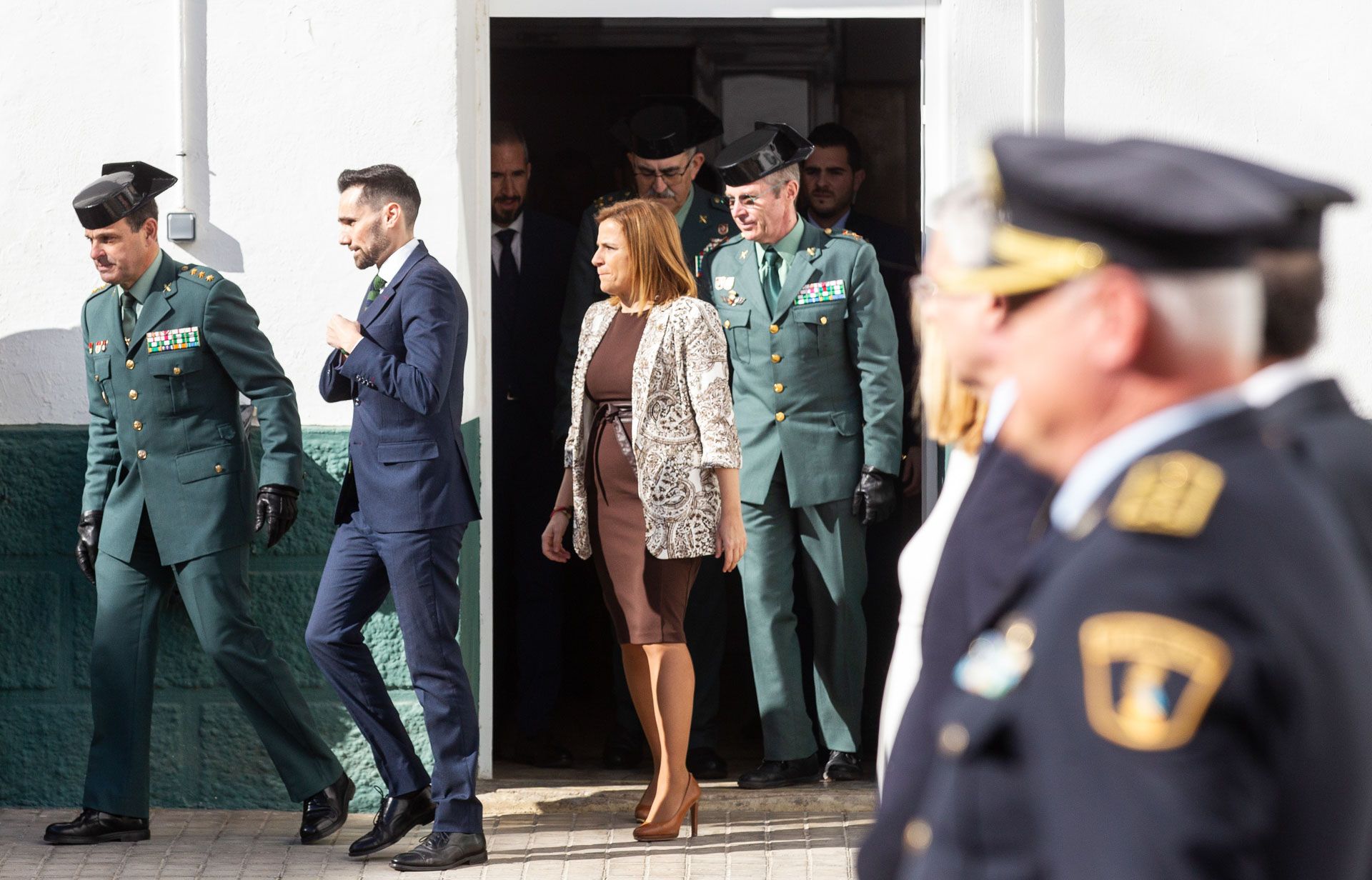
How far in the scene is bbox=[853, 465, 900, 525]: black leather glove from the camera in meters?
5.28

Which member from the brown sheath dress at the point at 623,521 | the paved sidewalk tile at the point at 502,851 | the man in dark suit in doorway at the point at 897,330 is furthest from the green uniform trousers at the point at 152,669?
the man in dark suit in doorway at the point at 897,330

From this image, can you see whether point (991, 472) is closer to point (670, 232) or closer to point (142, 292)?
point (670, 232)

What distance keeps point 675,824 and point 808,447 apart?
4.11ft

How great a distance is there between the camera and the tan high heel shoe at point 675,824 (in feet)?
15.6

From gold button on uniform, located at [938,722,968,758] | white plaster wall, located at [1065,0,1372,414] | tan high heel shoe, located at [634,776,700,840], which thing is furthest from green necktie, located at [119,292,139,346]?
gold button on uniform, located at [938,722,968,758]

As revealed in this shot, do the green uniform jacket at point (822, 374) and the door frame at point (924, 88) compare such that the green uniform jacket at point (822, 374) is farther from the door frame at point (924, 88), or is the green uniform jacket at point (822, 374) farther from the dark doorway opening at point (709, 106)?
the dark doorway opening at point (709, 106)

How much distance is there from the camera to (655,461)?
4691 mm

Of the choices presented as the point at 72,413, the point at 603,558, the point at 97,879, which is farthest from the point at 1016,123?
the point at 97,879

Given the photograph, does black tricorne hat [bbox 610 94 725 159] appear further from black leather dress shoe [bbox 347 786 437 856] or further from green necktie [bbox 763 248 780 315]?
black leather dress shoe [bbox 347 786 437 856]

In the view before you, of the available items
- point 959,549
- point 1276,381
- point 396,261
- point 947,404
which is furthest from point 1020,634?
point 396,261

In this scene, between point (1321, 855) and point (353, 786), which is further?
point (353, 786)

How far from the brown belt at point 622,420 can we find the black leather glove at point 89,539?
4.84 feet

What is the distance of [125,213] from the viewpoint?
4.78 meters

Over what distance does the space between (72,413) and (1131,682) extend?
4504 mm
